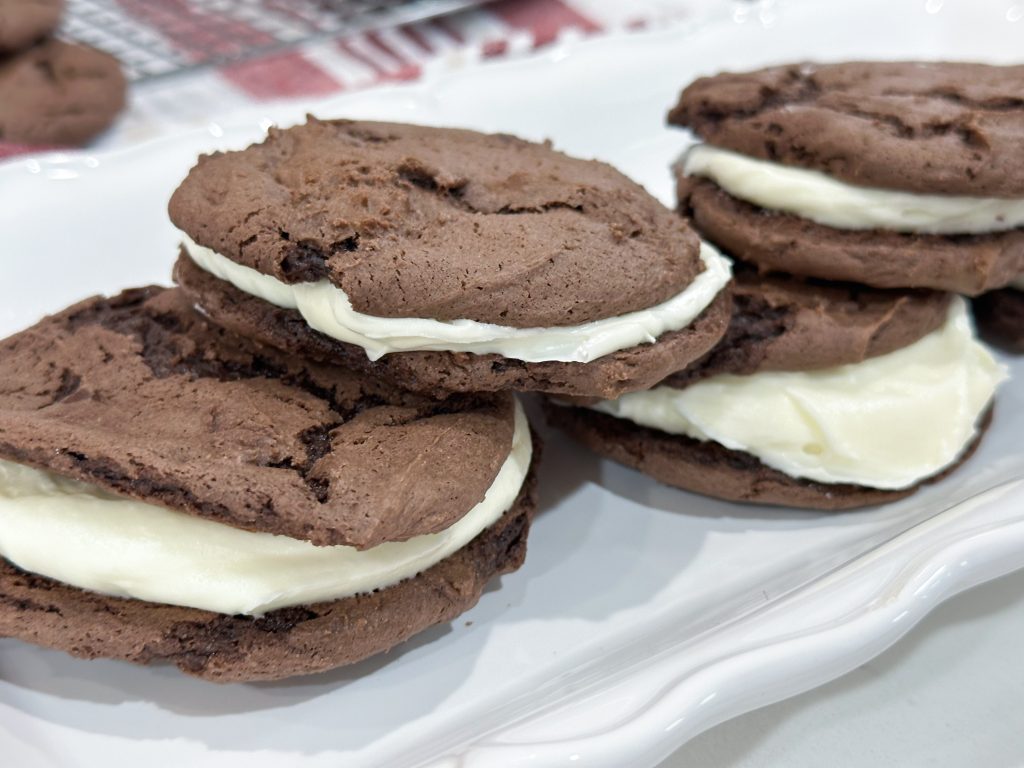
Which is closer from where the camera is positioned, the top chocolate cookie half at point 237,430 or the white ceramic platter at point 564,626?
the top chocolate cookie half at point 237,430

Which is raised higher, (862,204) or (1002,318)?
(862,204)

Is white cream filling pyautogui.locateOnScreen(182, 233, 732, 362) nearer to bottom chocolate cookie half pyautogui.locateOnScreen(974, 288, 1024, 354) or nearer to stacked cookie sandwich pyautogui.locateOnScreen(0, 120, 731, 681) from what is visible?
stacked cookie sandwich pyautogui.locateOnScreen(0, 120, 731, 681)

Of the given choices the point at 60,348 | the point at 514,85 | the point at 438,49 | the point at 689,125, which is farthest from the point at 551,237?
the point at 438,49

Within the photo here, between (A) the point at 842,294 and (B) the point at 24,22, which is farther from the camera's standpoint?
(B) the point at 24,22

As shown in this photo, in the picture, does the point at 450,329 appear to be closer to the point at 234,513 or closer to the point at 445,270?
the point at 445,270

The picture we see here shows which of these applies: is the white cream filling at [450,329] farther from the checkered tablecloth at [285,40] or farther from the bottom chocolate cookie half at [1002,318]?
the checkered tablecloth at [285,40]

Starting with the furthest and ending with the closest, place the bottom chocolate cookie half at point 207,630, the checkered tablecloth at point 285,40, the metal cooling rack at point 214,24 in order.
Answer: the metal cooling rack at point 214,24 < the checkered tablecloth at point 285,40 < the bottom chocolate cookie half at point 207,630

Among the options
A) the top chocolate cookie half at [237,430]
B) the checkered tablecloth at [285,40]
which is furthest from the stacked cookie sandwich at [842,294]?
the checkered tablecloth at [285,40]

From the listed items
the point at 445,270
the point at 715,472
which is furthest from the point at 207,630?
the point at 715,472
